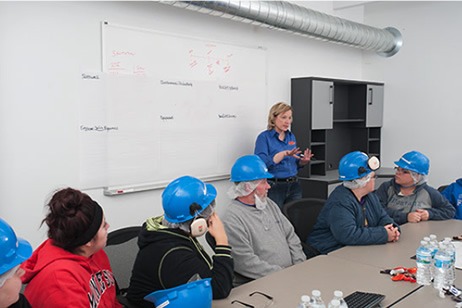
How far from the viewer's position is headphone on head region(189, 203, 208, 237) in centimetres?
178

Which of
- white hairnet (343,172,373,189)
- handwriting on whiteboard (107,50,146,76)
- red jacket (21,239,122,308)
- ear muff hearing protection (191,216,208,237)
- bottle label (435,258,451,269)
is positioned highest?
handwriting on whiteboard (107,50,146,76)

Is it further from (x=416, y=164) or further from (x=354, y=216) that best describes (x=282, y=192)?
(x=354, y=216)

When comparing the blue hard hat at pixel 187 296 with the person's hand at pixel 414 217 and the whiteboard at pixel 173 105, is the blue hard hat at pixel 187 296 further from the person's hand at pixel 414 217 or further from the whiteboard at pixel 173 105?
the person's hand at pixel 414 217

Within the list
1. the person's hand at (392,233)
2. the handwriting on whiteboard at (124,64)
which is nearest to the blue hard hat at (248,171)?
the person's hand at (392,233)

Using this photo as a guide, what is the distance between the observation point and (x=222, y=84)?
13.6ft

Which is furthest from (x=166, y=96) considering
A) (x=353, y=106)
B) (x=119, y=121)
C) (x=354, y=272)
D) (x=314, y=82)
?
(x=353, y=106)

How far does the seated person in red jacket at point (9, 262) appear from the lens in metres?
1.17

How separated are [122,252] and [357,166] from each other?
1.54 m

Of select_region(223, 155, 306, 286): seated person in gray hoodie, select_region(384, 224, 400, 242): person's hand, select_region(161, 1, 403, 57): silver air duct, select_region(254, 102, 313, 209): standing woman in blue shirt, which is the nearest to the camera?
select_region(223, 155, 306, 286): seated person in gray hoodie

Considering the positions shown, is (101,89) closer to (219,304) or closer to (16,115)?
(16,115)

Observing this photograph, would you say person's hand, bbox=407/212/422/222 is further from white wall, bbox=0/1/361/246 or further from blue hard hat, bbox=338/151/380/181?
white wall, bbox=0/1/361/246

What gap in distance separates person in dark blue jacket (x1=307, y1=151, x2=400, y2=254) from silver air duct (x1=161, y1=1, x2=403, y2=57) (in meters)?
1.69

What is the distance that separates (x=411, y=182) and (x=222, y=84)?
1.97m

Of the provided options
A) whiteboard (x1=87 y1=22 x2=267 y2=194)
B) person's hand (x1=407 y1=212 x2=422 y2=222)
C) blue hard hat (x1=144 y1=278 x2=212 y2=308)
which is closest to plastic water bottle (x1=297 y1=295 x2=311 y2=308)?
blue hard hat (x1=144 y1=278 x2=212 y2=308)
